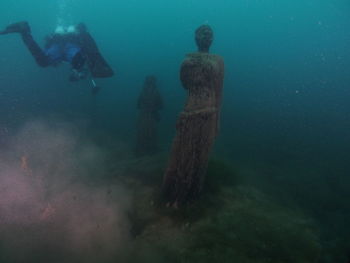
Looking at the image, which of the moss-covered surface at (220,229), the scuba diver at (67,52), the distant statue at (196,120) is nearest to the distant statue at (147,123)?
the scuba diver at (67,52)

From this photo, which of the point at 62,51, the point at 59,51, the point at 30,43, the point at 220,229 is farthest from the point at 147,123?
the point at 220,229

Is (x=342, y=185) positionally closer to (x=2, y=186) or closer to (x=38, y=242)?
(x=38, y=242)

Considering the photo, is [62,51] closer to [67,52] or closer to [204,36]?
[67,52]

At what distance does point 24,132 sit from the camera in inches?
607

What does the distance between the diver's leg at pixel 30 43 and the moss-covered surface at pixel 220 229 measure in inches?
323

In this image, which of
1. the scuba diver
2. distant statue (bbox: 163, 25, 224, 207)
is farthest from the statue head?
the scuba diver

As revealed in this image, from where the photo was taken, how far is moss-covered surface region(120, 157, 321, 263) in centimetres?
505

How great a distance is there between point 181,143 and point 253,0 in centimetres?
16681

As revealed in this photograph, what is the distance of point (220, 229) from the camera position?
567 cm

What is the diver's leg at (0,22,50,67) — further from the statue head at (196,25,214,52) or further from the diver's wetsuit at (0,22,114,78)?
the statue head at (196,25,214,52)

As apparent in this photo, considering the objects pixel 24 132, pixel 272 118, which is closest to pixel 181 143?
pixel 24 132

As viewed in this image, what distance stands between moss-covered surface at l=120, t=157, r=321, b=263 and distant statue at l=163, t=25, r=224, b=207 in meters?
0.62

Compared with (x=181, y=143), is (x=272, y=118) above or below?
below

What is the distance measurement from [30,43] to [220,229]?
1157cm
